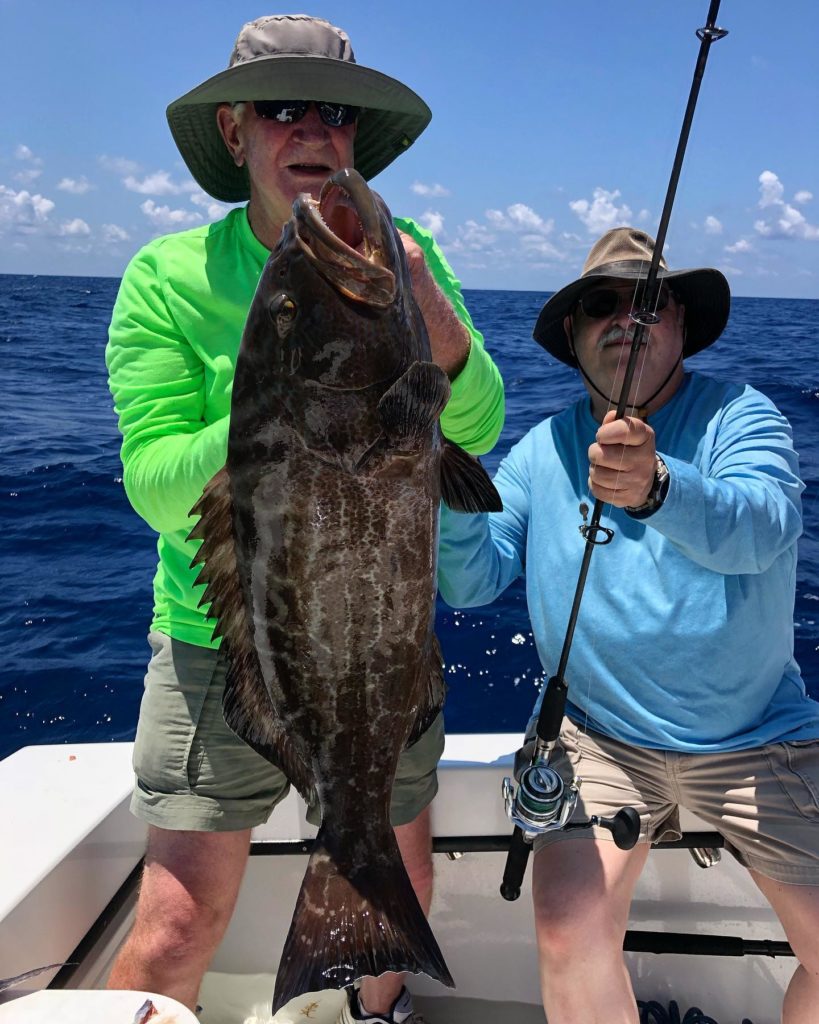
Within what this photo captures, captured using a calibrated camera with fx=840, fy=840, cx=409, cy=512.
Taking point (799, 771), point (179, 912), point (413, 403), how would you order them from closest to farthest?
point (413, 403), point (179, 912), point (799, 771)

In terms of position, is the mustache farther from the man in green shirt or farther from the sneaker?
the sneaker

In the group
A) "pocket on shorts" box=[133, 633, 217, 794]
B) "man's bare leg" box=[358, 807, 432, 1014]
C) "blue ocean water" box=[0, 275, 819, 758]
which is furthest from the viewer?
"blue ocean water" box=[0, 275, 819, 758]

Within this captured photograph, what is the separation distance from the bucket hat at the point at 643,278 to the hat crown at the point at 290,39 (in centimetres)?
130

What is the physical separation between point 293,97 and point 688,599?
2139 millimetres

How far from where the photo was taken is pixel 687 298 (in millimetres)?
3477

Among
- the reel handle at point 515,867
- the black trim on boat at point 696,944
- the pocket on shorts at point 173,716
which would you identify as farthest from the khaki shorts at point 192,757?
the black trim on boat at point 696,944

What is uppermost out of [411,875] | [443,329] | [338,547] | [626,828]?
[443,329]

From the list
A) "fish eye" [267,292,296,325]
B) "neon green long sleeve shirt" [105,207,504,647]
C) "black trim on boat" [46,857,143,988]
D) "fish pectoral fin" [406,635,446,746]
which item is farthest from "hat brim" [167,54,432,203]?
"black trim on boat" [46,857,143,988]

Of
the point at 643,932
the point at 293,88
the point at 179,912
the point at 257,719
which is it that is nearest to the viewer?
the point at 257,719

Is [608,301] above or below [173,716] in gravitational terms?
above

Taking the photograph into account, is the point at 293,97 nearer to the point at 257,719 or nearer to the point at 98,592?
the point at 257,719

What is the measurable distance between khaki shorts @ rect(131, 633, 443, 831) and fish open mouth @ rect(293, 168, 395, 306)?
138 centimetres

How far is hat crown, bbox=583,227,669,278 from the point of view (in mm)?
3379

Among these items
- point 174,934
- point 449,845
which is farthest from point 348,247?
point 449,845
